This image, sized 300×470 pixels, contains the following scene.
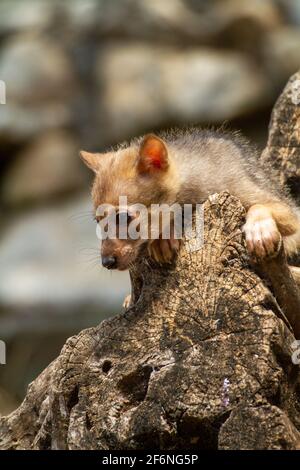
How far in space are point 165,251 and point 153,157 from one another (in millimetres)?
600

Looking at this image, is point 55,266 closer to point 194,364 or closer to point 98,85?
point 98,85

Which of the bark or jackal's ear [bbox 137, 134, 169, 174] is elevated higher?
jackal's ear [bbox 137, 134, 169, 174]

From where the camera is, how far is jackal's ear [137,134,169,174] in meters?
3.71

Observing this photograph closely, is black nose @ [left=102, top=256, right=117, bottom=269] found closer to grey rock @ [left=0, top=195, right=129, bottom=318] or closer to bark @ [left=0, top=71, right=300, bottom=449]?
bark @ [left=0, top=71, right=300, bottom=449]

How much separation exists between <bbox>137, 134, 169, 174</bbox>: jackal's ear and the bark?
20.9 inches

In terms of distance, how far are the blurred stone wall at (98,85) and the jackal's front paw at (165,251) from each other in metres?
6.14

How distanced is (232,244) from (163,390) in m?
0.56

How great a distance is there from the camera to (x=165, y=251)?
10.8 ft

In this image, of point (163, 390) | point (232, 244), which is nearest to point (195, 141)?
point (232, 244)

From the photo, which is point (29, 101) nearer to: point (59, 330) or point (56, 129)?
point (56, 129)

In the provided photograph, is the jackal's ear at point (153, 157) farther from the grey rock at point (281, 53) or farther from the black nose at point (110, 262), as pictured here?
the grey rock at point (281, 53)

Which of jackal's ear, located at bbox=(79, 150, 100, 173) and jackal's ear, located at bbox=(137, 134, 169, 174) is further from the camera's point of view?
jackal's ear, located at bbox=(79, 150, 100, 173)

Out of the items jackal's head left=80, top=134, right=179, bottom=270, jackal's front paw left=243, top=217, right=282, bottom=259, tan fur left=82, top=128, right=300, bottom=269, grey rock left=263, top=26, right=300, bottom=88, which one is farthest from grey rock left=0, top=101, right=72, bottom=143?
jackal's front paw left=243, top=217, right=282, bottom=259

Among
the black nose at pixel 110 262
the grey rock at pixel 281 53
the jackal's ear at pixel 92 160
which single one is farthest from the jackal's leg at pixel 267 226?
the grey rock at pixel 281 53
